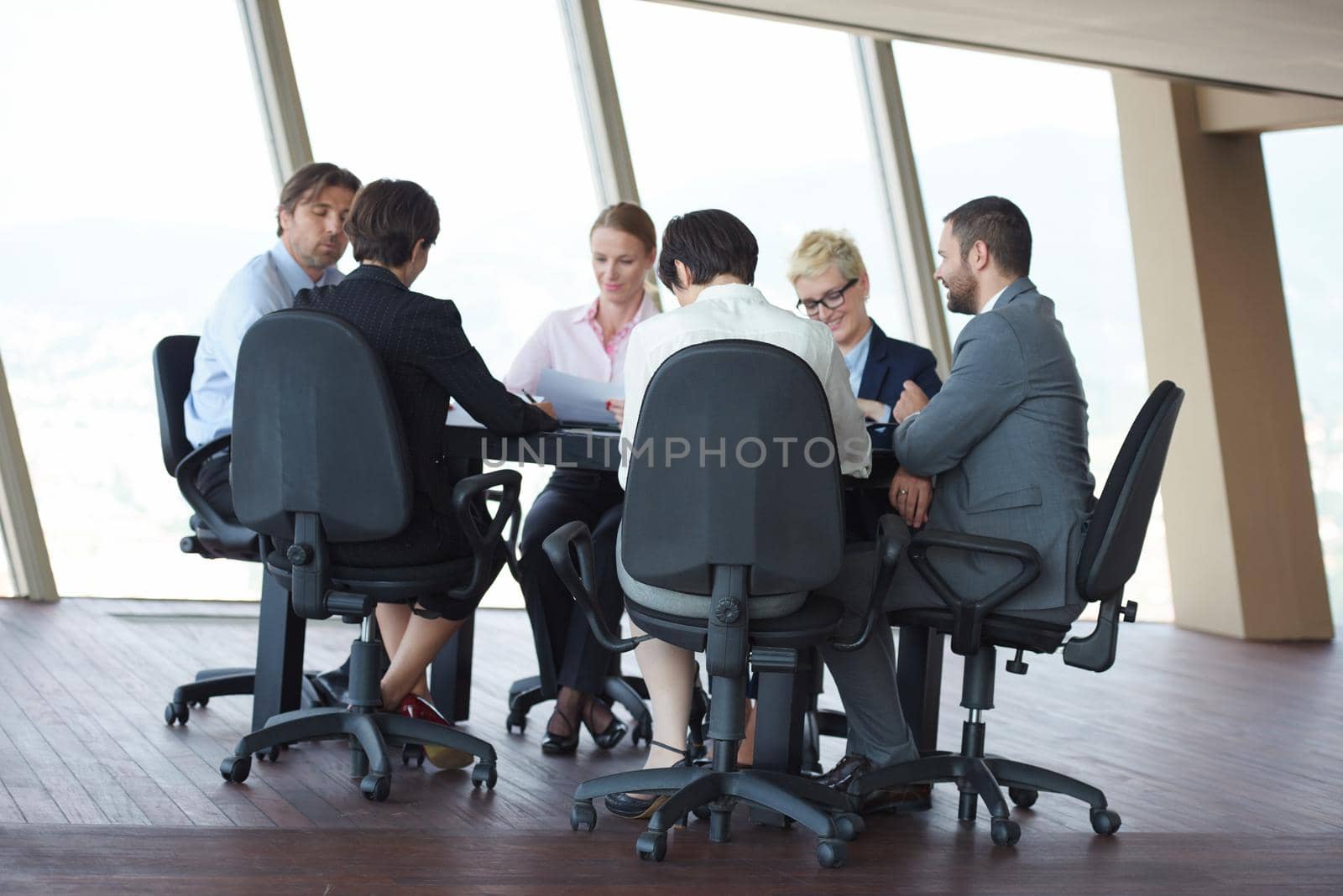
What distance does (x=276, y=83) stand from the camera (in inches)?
220

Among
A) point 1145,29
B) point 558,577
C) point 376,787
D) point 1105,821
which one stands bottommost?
point 1105,821

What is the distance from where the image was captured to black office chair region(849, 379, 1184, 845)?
2.81 metres

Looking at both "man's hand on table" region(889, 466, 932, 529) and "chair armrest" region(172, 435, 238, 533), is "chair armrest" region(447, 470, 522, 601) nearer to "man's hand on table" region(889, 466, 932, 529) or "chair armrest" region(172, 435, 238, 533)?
"chair armrest" region(172, 435, 238, 533)

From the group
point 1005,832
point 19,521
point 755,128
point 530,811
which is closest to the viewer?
point 1005,832

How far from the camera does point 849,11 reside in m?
4.87

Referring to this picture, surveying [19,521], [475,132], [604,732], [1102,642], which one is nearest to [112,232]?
[19,521]

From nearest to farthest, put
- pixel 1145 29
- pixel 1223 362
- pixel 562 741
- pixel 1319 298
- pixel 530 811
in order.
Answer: pixel 530 811
pixel 562 741
pixel 1145 29
pixel 1223 362
pixel 1319 298

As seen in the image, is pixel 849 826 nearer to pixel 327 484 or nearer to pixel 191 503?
pixel 327 484

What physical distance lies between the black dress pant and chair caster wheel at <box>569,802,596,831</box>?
792mm

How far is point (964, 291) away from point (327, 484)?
1.40m

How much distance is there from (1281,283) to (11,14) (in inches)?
210

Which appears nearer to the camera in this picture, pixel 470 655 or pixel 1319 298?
pixel 470 655

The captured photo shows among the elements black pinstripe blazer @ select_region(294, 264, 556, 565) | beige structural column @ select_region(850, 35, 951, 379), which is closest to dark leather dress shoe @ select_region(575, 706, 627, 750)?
black pinstripe blazer @ select_region(294, 264, 556, 565)

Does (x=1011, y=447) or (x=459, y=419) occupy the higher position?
(x=459, y=419)
